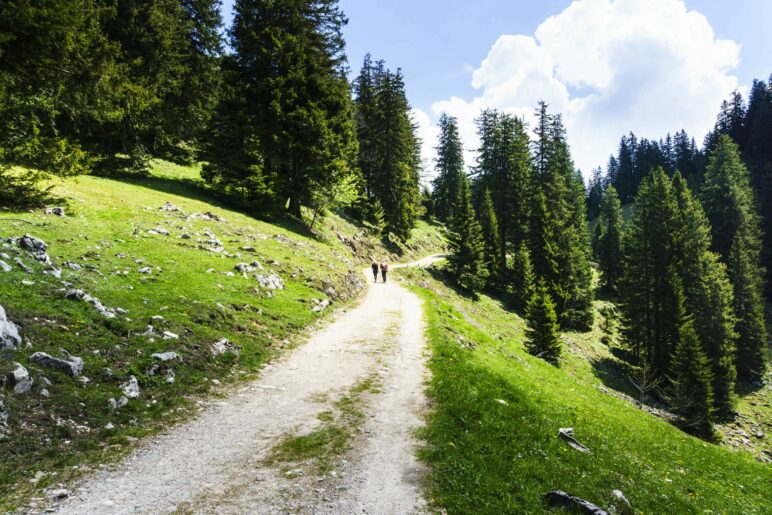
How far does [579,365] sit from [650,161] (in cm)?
13194

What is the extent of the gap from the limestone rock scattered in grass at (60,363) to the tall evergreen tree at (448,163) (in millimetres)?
78869

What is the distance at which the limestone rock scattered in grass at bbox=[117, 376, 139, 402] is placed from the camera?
329 inches

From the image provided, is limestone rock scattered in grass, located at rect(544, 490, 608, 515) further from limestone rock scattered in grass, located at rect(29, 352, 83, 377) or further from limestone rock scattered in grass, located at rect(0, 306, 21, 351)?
limestone rock scattered in grass, located at rect(0, 306, 21, 351)

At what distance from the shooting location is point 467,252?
4512cm

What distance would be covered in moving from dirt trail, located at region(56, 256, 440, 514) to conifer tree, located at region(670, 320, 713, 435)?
30.6 meters

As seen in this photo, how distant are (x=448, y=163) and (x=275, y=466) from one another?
274 ft

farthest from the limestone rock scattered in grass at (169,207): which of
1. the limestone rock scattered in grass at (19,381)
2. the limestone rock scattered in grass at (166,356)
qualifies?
the limestone rock scattered in grass at (19,381)

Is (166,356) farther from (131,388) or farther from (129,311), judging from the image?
(129,311)

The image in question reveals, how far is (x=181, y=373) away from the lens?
984cm

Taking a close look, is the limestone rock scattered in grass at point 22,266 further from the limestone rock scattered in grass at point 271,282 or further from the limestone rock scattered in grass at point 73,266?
the limestone rock scattered in grass at point 271,282

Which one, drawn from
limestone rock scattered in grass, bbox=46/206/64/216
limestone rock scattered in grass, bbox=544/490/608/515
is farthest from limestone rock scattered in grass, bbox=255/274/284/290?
limestone rock scattered in grass, bbox=544/490/608/515

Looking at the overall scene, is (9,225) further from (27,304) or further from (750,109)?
(750,109)

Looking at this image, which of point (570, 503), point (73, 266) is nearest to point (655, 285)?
point (570, 503)

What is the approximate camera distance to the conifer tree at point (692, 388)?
1187 inches
